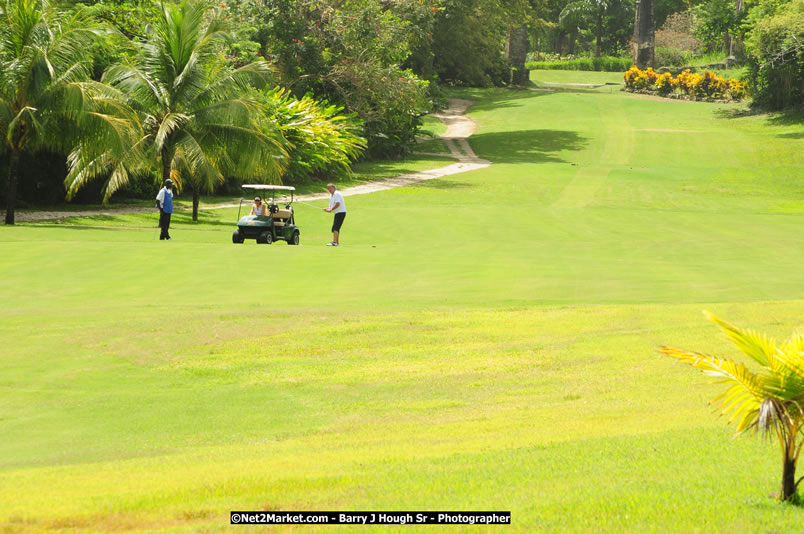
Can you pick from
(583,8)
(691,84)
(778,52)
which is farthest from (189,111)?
(583,8)

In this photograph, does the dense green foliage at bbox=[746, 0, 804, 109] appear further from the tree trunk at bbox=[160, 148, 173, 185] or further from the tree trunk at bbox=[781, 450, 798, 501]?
the tree trunk at bbox=[781, 450, 798, 501]

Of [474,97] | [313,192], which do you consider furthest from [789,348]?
[474,97]

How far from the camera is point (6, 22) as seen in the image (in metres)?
28.2

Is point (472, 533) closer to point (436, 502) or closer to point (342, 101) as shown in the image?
point (436, 502)

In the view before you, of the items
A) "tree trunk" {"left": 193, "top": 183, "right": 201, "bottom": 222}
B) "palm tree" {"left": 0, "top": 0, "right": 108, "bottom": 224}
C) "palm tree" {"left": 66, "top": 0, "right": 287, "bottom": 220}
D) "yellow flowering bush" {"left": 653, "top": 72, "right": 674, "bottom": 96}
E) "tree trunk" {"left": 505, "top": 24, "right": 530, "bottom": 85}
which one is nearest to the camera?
"palm tree" {"left": 0, "top": 0, "right": 108, "bottom": 224}

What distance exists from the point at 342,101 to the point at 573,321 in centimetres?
3728

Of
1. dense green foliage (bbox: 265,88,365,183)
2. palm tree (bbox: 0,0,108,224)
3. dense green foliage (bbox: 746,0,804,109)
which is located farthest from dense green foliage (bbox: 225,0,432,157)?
dense green foliage (bbox: 746,0,804,109)

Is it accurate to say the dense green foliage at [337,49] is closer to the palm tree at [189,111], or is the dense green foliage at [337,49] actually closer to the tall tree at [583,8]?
the palm tree at [189,111]

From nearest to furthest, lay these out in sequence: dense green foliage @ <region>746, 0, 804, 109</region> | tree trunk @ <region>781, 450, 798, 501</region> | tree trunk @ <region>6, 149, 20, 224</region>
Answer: tree trunk @ <region>781, 450, 798, 501</region>
tree trunk @ <region>6, 149, 20, 224</region>
dense green foliage @ <region>746, 0, 804, 109</region>

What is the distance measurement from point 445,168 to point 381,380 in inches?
1613

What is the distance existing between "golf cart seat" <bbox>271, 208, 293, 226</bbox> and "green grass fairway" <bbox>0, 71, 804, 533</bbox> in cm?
235

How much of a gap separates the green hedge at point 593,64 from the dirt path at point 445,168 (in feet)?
105

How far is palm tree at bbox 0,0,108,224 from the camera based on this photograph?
2733cm

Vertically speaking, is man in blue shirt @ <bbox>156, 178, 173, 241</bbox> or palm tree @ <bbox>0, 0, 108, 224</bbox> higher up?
palm tree @ <bbox>0, 0, 108, 224</bbox>
